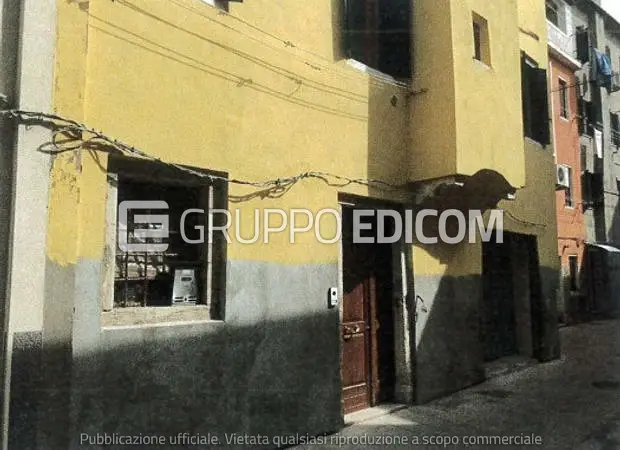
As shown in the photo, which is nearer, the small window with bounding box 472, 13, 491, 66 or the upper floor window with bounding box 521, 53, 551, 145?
the small window with bounding box 472, 13, 491, 66

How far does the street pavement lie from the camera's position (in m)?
5.08

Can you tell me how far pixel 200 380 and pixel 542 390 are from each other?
5.49m

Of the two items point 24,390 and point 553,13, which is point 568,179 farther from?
point 24,390

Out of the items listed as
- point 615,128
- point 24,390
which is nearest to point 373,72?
point 24,390

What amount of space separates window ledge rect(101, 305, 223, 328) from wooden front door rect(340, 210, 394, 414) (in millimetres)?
2063

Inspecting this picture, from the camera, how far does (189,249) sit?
14.8 ft

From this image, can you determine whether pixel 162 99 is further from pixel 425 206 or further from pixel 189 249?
pixel 425 206

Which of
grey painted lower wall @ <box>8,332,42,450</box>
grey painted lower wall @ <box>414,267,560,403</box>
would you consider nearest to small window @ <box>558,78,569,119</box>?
grey painted lower wall @ <box>414,267,560,403</box>

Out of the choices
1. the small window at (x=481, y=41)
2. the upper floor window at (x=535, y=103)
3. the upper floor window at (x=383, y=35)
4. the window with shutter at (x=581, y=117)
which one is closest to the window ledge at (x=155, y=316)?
the upper floor window at (x=383, y=35)

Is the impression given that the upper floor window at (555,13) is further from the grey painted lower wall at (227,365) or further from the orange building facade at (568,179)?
the grey painted lower wall at (227,365)

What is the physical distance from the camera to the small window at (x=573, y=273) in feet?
53.7

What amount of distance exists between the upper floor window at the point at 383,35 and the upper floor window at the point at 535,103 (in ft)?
12.8

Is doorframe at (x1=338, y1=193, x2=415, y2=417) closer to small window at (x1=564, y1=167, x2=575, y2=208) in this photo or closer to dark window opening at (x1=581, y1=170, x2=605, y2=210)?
small window at (x1=564, y1=167, x2=575, y2=208)

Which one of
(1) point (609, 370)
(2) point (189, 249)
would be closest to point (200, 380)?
(2) point (189, 249)
